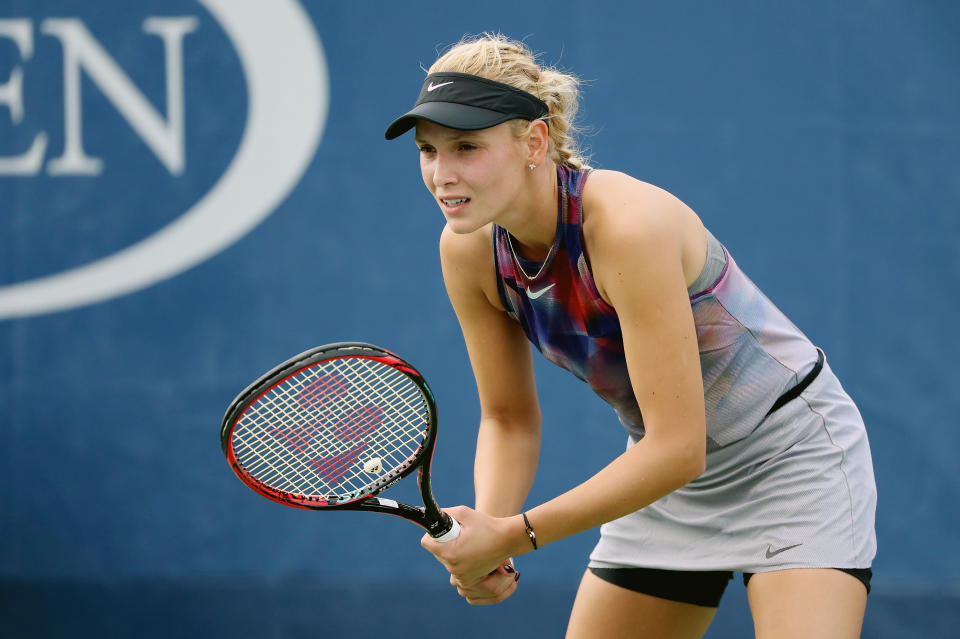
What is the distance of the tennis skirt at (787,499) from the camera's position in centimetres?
204

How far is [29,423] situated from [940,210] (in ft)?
10.1

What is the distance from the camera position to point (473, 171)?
1.88 metres

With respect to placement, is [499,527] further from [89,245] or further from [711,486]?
[89,245]

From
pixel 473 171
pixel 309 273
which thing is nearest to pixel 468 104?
pixel 473 171

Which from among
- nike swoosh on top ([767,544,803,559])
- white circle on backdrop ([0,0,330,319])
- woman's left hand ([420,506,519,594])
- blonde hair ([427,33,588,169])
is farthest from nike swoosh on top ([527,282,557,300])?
white circle on backdrop ([0,0,330,319])

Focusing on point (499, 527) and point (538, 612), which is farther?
point (538, 612)

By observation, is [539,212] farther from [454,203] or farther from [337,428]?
[337,428]

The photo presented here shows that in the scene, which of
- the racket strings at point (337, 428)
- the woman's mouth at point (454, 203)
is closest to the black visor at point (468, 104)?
the woman's mouth at point (454, 203)

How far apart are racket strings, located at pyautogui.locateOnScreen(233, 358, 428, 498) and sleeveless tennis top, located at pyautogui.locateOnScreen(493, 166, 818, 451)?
266 mm

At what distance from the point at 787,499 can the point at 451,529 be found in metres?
0.63

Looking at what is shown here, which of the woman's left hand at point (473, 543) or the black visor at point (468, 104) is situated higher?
the black visor at point (468, 104)

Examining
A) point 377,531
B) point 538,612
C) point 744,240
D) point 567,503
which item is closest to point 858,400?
point 744,240

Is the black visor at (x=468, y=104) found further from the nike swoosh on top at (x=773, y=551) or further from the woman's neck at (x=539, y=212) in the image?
the nike swoosh on top at (x=773, y=551)

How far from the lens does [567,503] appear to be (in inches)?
74.1
